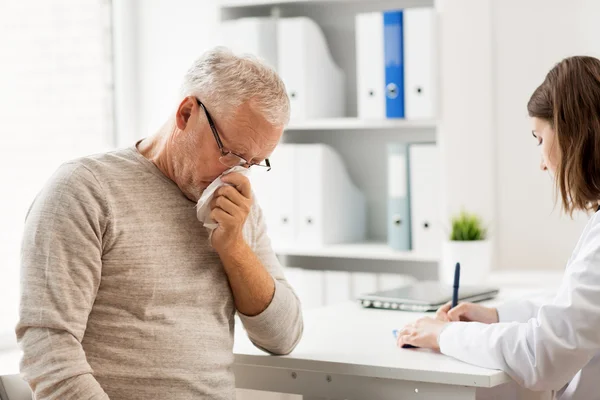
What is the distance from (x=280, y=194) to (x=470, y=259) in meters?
0.67

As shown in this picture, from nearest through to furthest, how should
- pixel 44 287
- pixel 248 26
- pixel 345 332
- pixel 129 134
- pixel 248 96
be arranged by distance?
pixel 44 287 → pixel 248 96 → pixel 345 332 → pixel 248 26 → pixel 129 134

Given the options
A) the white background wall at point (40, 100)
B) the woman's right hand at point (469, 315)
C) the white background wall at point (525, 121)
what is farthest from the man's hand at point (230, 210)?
the white background wall at point (525, 121)

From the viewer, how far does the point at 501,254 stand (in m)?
2.94

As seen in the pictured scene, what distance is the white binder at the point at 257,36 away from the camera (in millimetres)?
2846

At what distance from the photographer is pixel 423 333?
66.3 inches

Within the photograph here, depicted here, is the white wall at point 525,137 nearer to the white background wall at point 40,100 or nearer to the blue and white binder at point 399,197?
the blue and white binder at point 399,197

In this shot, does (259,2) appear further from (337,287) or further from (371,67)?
(337,287)

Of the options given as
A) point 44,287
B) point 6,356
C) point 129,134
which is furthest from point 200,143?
point 129,134

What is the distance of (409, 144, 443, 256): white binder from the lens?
106 inches

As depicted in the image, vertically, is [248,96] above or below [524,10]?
below

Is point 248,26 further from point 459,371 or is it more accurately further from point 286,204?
point 459,371

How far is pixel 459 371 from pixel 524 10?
1.70 m

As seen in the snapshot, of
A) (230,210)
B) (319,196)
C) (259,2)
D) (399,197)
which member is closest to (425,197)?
(399,197)

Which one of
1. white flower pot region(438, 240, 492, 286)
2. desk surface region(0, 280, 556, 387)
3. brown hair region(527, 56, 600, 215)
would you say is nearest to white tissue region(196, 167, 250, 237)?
desk surface region(0, 280, 556, 387)
